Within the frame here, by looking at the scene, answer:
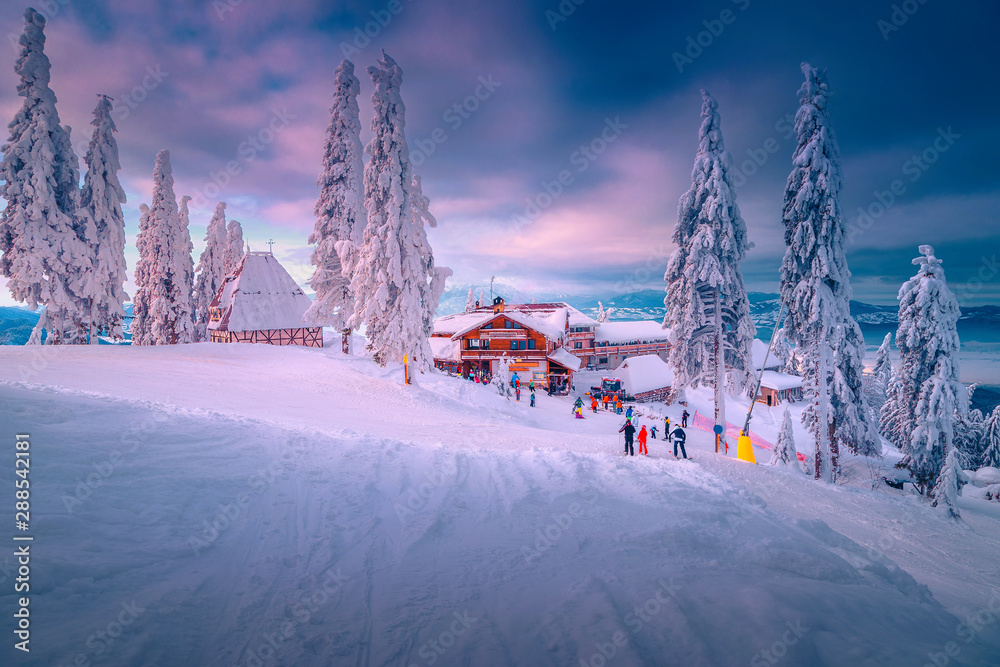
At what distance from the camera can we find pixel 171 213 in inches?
1368

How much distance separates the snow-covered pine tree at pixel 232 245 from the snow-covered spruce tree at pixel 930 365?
5301 cm

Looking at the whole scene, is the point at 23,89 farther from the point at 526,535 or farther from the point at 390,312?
the point at 526,535

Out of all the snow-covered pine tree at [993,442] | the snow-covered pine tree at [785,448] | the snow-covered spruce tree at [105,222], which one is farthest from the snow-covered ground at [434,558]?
the snow-covered pine tree at [993,442]

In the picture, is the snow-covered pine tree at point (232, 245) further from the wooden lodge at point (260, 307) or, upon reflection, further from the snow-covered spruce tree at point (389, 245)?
the snow-covered spruce tree at point (389, 245)

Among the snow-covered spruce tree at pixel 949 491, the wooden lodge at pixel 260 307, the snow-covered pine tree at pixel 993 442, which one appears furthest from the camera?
Result: the wooden lodge at pixel 260 307

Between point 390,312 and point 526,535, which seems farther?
point 390,312

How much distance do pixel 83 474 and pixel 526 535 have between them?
669cm

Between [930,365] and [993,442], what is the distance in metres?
14.4

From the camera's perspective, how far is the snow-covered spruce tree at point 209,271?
40.5m

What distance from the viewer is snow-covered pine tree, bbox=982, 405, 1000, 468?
941 inches

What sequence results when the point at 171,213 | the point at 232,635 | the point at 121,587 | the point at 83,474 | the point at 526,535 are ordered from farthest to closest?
the point at 171,213
the point at 526,535
the point at 83,474
the point at 121,587
the point at 232,635

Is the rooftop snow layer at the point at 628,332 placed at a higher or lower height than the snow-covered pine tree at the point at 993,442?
higher

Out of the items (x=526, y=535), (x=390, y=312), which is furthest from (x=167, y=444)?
(x=390, y=312)

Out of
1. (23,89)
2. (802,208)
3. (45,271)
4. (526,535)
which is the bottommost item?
(526,535)
